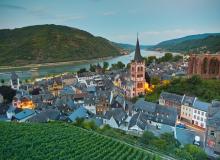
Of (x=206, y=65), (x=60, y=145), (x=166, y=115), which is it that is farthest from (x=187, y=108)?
(x=60, y=145)

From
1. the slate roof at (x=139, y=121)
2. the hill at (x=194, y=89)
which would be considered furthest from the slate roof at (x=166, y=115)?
the hill at (x=194, y=89)

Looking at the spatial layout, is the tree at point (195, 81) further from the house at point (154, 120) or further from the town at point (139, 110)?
the house at point (154, 120)

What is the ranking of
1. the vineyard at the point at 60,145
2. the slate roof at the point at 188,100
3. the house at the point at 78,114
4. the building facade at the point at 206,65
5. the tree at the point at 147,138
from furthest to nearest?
1. the building facade at the point at 206,65
2. the house at the point at 78,114
3. the slate roof at the point at 188,100
4. the tree at the point at 147,138
5. the vineyard at the point at 60,145

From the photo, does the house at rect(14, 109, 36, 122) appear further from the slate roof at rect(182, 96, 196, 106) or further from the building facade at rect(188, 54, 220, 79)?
the building facade at rect(188, 54, 220, 79)

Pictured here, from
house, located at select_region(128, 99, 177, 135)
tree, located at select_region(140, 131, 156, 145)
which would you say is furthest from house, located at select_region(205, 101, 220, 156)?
tree, located at select_region(140, 131, 156, 145)

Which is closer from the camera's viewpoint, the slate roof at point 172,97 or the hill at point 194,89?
the slate roof at point 172,97

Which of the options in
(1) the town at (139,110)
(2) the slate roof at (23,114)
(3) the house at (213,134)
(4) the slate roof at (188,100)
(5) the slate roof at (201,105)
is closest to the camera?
(3) the house at (213,134)

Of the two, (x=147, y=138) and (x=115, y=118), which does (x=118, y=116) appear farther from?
(x=147, y=138)

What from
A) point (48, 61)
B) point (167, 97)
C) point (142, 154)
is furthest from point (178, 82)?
point (48, 61)
